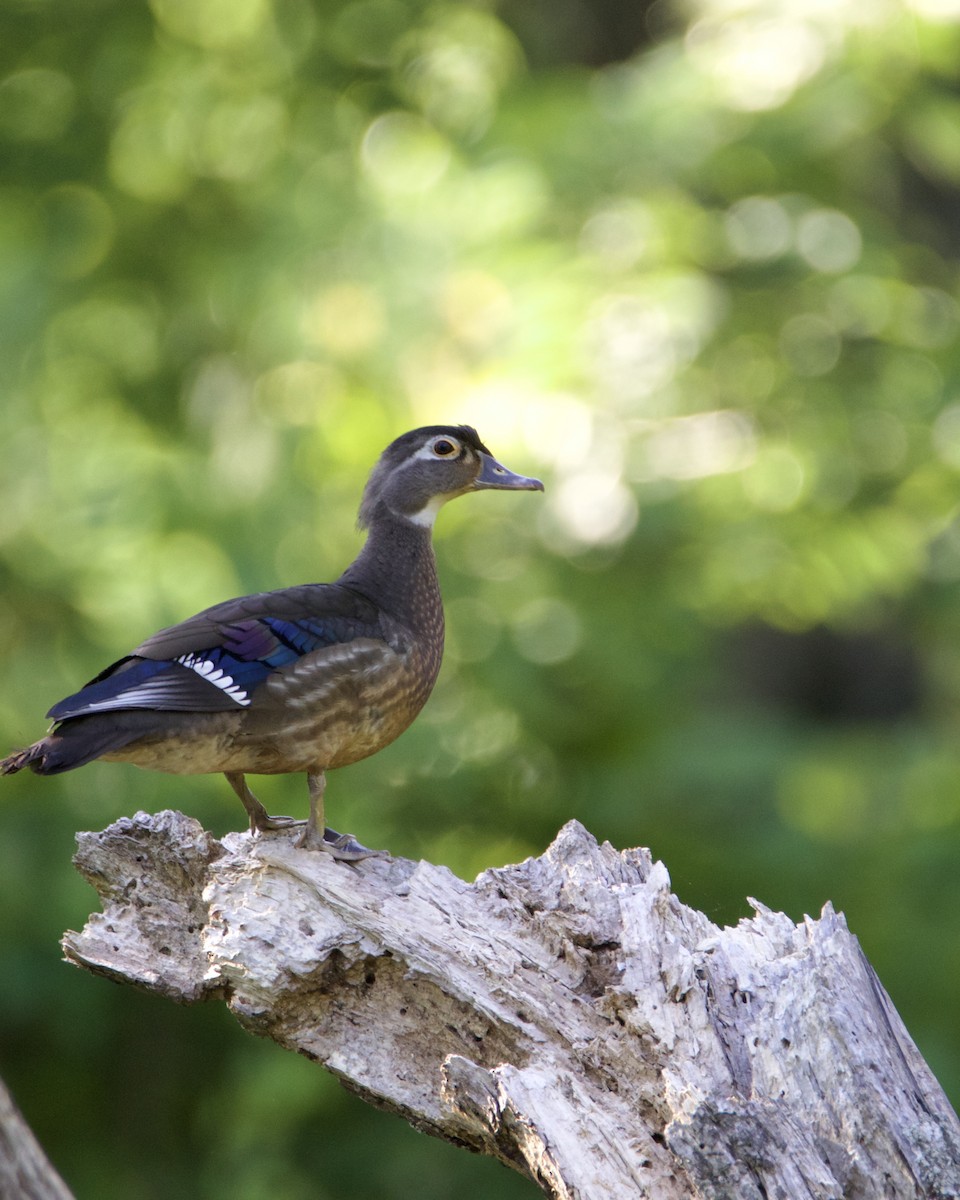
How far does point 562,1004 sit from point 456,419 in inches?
156

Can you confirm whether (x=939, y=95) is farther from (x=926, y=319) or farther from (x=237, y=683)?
(x=237, y=683)

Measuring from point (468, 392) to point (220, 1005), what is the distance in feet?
12.6

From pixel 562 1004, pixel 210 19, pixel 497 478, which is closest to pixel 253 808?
pixel 562 1004

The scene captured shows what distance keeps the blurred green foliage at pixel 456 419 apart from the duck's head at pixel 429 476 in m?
1.91

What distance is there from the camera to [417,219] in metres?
7.61

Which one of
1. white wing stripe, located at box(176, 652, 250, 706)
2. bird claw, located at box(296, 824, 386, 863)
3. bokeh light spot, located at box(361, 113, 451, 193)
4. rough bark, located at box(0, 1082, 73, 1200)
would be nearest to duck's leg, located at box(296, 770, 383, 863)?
bird claw, located at box(296, 824, 386, 863)

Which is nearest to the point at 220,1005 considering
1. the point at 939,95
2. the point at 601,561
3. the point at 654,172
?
the point at 601,561

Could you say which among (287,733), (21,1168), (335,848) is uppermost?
(287,733)

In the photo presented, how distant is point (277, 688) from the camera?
4.28 metres

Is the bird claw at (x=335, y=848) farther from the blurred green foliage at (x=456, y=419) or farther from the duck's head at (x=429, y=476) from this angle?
the blurred green foliage at (x=456, y=419)

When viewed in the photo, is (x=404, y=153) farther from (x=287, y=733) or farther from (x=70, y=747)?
(x=70, y=747)

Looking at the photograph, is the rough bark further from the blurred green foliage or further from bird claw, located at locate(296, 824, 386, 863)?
the blurred green foliage

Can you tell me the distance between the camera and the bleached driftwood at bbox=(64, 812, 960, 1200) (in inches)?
130

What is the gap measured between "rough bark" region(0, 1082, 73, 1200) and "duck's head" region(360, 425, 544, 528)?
2745 millimetres
